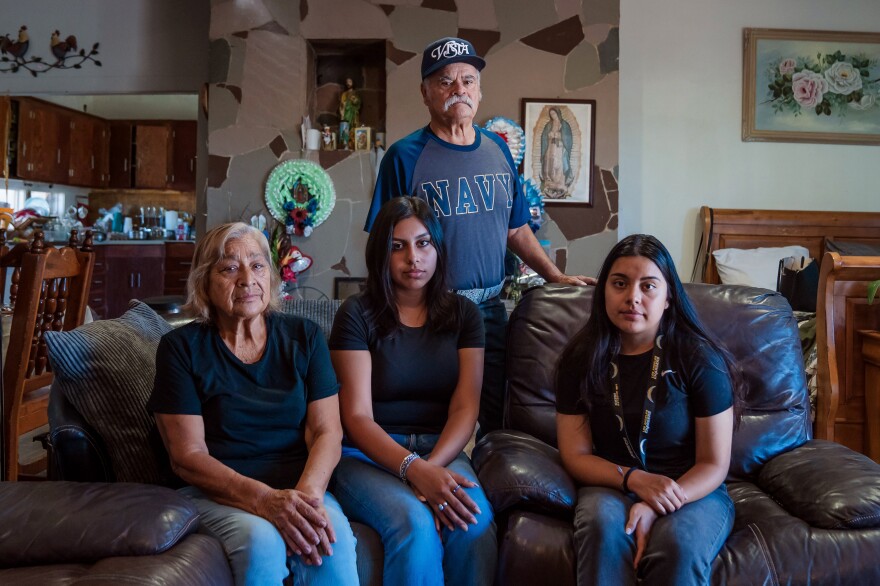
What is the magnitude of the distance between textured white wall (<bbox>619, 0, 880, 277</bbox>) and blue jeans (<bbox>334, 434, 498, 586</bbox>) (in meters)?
3.87

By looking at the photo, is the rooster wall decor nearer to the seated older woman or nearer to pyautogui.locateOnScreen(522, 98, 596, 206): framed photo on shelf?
pyautogui.locateOnScreen(522, 98, 596, 206): framed photo on shelf

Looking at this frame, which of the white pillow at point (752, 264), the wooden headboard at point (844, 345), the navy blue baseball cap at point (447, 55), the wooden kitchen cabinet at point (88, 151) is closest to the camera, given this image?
the navy blue baseball cap at point (447, 55)

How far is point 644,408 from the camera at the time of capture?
5.89 feet

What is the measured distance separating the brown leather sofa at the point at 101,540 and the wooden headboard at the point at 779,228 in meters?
4.38

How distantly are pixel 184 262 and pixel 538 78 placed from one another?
162 inches

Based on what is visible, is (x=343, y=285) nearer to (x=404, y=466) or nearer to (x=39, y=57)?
(x=39, y=57)

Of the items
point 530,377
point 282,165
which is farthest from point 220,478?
point 282,165

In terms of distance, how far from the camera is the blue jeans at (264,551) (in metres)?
1.47

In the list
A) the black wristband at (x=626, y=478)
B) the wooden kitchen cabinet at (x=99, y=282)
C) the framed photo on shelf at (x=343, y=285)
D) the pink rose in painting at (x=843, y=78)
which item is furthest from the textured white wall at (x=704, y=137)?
the wooden kitchen cabinet at (x=99, y=282)

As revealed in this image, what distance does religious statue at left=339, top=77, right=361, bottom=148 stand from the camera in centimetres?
498

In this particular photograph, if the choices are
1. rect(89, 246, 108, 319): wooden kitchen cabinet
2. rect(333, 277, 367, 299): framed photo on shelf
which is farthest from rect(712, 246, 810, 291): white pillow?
rect(89, 246, 108, 319): wooden kitchen cabinet

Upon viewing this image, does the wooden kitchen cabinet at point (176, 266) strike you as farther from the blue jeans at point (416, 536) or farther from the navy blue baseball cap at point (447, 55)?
the blue jeans at point (416, 536)

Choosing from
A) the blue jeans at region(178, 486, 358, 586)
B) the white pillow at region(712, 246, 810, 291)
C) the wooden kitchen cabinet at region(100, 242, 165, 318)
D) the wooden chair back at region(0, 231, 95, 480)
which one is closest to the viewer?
the blue jeans at region(178, 486, 358, 586)

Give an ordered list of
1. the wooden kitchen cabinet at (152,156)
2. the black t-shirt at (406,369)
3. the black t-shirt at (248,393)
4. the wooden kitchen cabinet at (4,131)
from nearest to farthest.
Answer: the black t-shirt at (248,393)
the black t-shirt at (406,369)
the wooden kitchen cabinet at (4,131)
the wooden kitchen cabinet at (152,156)
